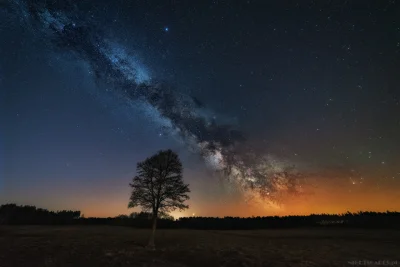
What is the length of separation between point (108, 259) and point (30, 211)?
118 m

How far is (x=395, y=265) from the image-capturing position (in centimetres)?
2502

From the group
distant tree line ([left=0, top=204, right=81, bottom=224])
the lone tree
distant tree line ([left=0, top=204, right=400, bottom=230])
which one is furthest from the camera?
distant tree line ([left=0, top=204, right=81, bottom=224])

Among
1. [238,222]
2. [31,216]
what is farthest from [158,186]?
[31,216]

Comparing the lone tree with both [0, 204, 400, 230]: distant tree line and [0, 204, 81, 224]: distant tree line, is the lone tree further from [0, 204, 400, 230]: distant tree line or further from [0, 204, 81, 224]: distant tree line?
[0, 204, 81, 224]: distant tree line

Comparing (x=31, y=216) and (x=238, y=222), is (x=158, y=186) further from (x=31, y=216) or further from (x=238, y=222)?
(x=31, y=216)

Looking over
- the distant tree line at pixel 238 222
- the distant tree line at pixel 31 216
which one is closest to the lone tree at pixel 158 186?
the distant tree line at pixel 238 222

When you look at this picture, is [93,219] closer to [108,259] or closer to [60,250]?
[60,250]

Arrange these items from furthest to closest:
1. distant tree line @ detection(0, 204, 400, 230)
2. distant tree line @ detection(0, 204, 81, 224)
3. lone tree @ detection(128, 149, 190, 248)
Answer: distant tree line @ detection(0, 204, 81, 224) < distant tree line @ detection(0, 204, 400, 230) < lone tree @ detection(128, 149, 190, 248)

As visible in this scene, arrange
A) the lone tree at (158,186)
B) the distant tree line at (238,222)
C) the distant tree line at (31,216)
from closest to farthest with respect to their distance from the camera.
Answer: the lone tree at (158,186)
the distant tree line at (238,222)
the distant tree line at (31,216)

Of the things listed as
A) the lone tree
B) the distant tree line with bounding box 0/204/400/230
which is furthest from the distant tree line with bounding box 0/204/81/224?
the lone tree

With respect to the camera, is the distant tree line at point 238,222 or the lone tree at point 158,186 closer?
the lone tree at point 158,186

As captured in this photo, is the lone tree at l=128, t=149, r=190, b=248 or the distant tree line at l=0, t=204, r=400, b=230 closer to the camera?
the lone tree at l=128, t=149, r=190, b=248

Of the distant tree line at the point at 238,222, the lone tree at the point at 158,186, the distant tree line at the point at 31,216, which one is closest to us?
the lone tree at the point at 158,186

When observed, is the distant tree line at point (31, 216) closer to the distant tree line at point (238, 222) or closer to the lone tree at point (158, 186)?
the distant tree line at point (238, 222)
